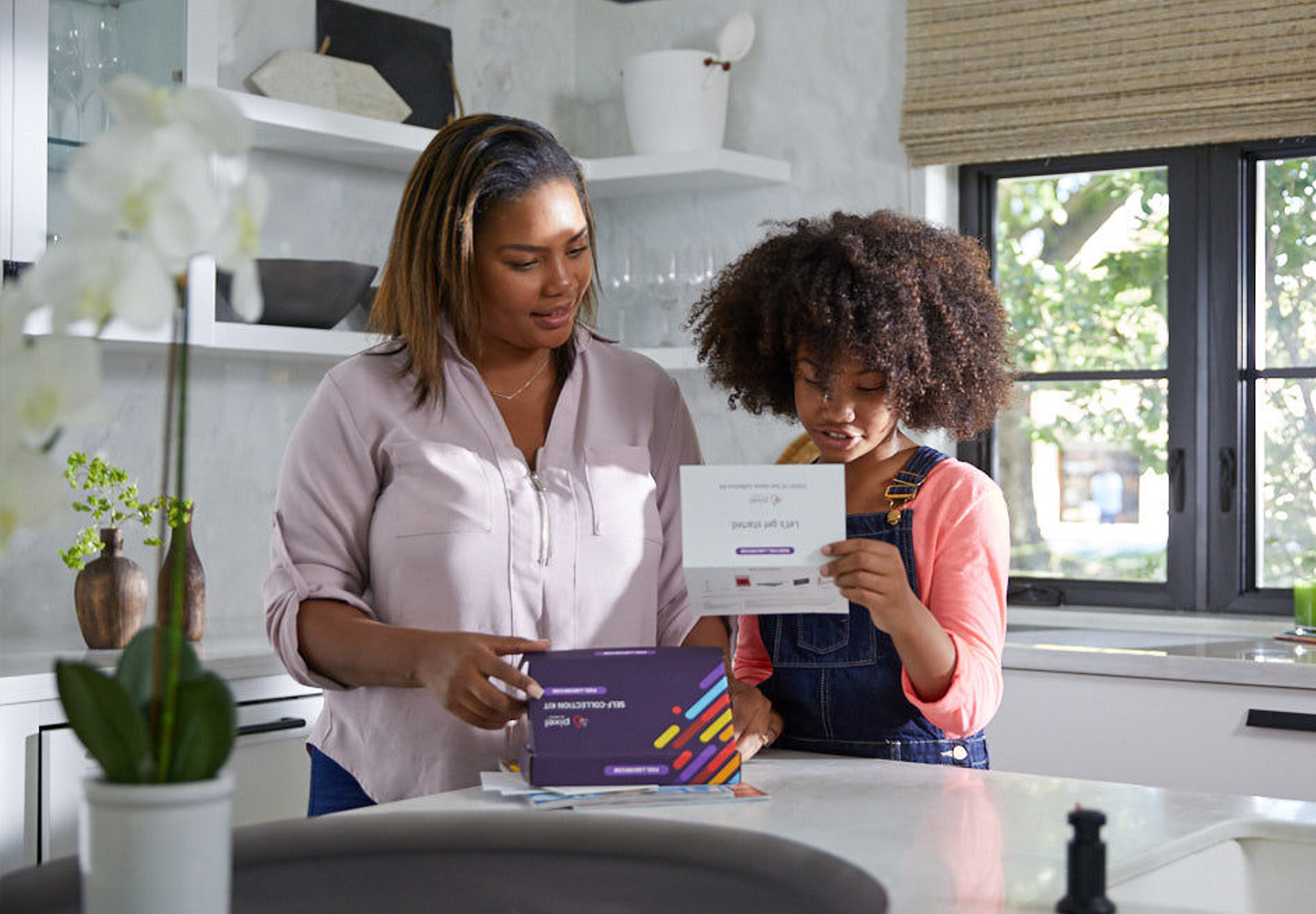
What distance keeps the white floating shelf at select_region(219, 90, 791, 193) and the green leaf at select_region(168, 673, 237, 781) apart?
2436mm

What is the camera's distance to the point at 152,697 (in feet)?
2.31

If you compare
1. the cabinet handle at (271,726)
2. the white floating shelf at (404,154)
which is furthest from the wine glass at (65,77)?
the cabinet handle at (271,726)

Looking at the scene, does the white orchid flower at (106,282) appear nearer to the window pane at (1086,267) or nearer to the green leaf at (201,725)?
the green leaf at (201,725)

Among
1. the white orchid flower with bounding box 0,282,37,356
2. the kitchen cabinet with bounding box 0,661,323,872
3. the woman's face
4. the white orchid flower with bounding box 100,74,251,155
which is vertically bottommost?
the kitchen cabinet with bounding box 0,661,323,872

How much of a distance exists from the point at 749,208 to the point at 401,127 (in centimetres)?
92

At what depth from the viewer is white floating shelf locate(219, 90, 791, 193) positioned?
312 cm

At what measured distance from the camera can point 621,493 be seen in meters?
1.76

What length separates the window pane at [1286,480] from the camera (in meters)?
3.34

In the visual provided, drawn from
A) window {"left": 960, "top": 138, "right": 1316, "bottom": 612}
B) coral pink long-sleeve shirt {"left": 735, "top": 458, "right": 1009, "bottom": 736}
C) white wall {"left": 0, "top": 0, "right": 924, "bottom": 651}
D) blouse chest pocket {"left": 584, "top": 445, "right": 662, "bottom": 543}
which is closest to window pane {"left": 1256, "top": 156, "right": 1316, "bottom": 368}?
window {"left": 960, "top": 138, "right": 1316, "bottom": 612}

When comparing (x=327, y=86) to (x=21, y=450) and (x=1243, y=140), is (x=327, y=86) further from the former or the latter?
(x=21, y=450)

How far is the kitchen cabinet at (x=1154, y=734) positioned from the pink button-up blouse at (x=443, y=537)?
4.41 feet

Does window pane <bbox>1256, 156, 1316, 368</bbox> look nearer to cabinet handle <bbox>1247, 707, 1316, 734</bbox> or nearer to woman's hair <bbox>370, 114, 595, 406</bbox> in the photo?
cabinet handle <bbox>1247, 707, 1316, 734</bbox>

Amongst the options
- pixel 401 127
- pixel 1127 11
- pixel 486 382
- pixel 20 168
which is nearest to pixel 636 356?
pixel 486 382

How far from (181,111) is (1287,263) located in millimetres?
3135
